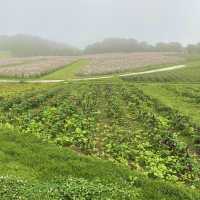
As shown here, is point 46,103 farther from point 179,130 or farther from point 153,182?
point 153,182

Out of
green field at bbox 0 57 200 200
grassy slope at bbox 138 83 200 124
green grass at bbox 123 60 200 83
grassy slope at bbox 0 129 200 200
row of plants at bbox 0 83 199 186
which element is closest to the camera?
green field at bbox 0 57 200 200

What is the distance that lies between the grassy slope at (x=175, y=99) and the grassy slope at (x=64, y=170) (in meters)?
15.7

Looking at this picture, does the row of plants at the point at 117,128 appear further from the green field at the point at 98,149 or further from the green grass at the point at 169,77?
the green grass at the point at 169,77

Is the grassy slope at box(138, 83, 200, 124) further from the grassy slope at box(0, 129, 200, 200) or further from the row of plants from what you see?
the grassy slope at box(0, 129, 200, 200)

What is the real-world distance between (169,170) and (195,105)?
24399mm

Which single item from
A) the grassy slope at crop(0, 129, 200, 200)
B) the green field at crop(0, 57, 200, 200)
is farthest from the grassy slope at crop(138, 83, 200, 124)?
the grassy slope at crop(0, 129, 200, 200)

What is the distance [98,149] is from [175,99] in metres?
26.5

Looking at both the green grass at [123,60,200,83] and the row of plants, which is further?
the green grass at [123,60,200,83]

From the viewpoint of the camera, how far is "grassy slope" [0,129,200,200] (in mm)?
20516

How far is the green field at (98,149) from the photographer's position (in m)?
20.0

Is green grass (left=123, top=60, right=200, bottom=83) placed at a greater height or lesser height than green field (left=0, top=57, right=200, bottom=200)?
greater

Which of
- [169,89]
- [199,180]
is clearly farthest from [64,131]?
[169,89]

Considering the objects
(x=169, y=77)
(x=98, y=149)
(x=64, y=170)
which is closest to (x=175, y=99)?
(x=98, y=149)

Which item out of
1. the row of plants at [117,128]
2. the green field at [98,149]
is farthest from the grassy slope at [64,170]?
the row of plants at [117,128]
